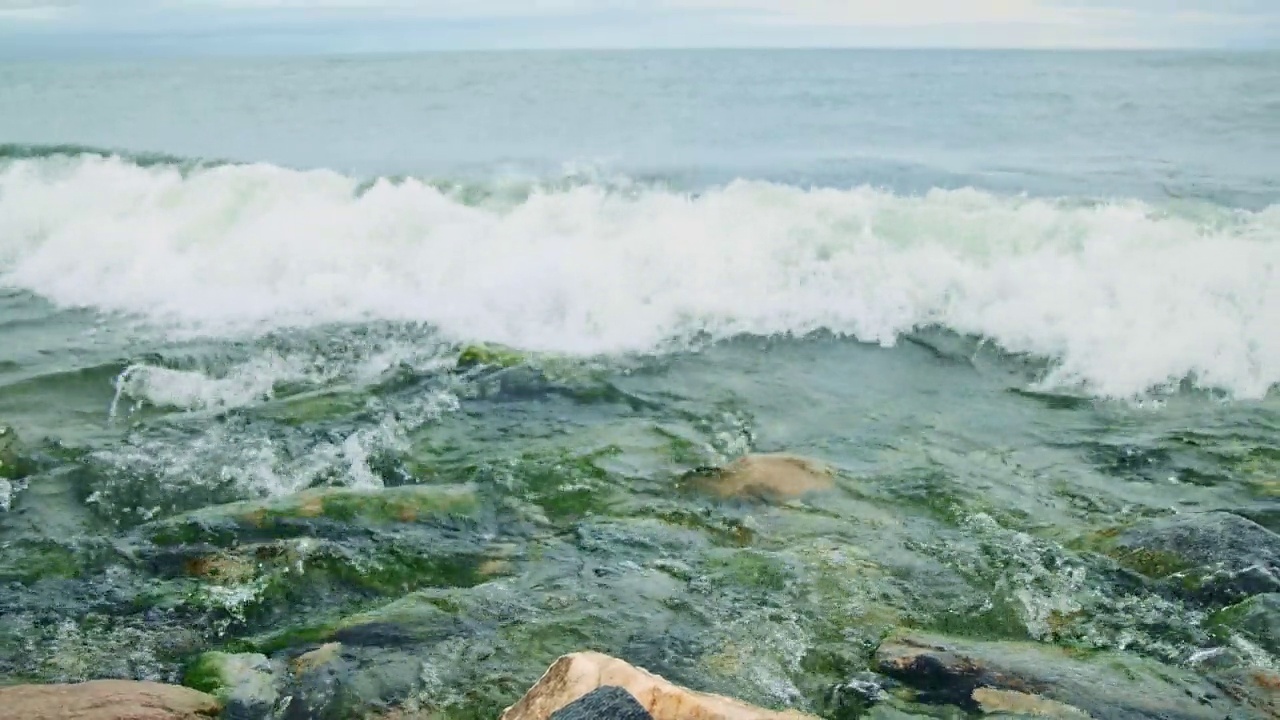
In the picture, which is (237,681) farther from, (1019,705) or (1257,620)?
(1257,620)

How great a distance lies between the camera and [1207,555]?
5523mm

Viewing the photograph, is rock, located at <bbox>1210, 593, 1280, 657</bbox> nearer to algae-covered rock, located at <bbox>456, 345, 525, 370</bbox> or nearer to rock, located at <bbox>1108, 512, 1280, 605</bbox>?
rock, located at <bbox>1108, 512, 1280, 605</bbox>

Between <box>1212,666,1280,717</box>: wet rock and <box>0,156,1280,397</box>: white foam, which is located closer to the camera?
<box>1212,666,1280,717</box>: wet rock

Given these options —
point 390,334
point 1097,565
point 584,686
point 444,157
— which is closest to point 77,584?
point 584,686

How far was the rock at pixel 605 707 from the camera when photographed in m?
3.24

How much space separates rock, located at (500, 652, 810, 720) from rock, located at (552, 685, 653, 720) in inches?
3.5

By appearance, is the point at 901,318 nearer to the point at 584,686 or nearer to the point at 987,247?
the point at 987,247

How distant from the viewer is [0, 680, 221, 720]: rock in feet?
12.9

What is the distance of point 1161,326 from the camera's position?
9.72 meters

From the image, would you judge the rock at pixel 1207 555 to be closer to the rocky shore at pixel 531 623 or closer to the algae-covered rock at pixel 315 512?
the rocky shore at pixel 531 623

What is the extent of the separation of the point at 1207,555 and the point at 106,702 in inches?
220

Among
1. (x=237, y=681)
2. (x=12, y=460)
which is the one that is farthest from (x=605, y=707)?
(x=12, y=460)

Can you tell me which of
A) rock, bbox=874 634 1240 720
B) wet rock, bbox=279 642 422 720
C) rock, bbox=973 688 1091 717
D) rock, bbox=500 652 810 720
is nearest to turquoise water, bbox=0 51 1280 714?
wet rock, bbox=279 642 422 720

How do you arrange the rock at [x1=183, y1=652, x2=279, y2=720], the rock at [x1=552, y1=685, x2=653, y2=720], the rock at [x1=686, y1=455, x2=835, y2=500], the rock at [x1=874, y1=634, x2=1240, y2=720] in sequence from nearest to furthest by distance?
the rock at [x1=552, y1=685, x2=653, y2=720] < the rock at [x1=874, y1=634, x2=1240, y2=720] < the rock at [x1=183, y1=652, x2=279, y2=720] < the rock at [x1=686, y1=455, x2=835, y2=500]
